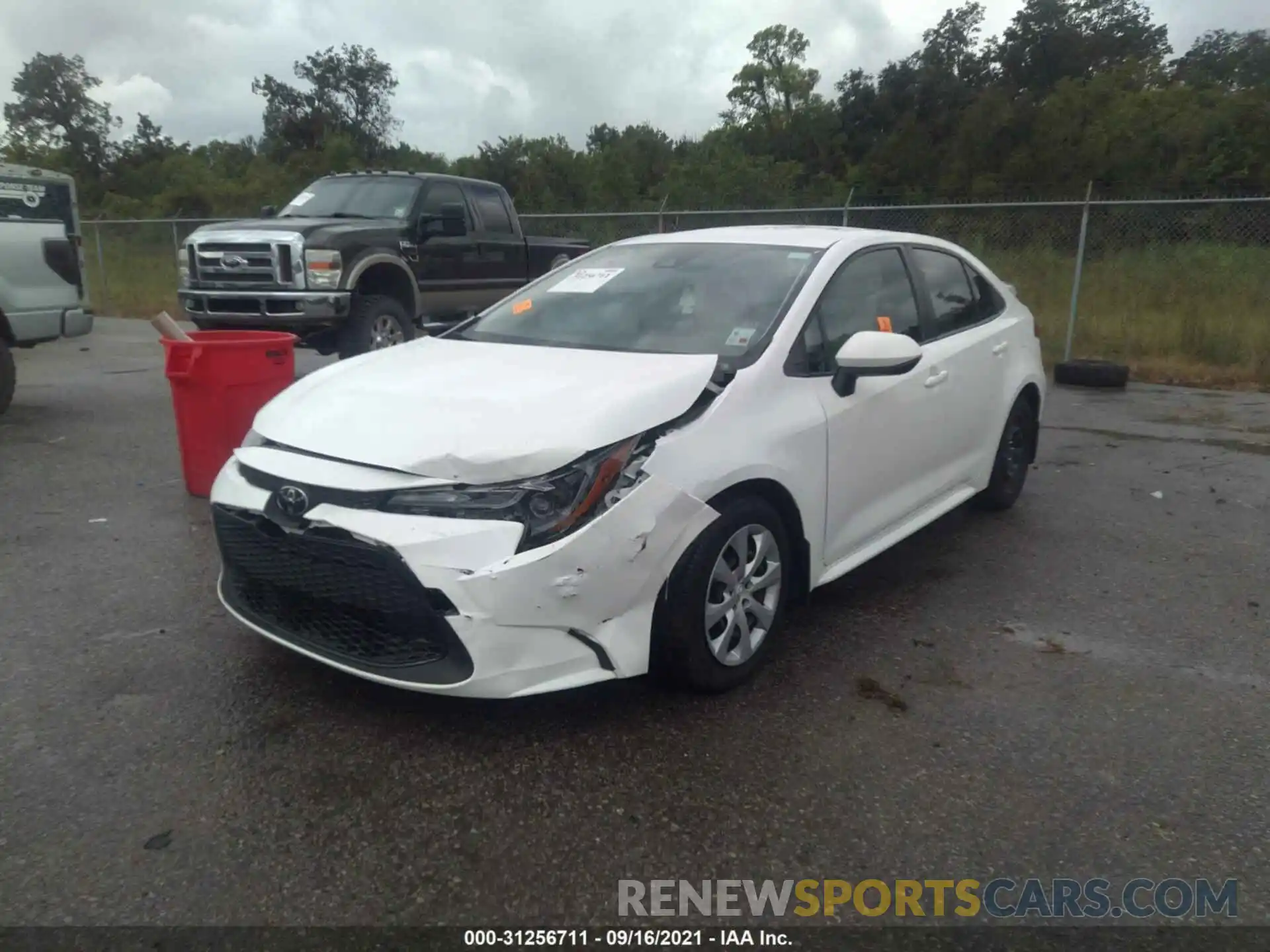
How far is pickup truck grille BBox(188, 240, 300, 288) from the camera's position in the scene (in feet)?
29.9

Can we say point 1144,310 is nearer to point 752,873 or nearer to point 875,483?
point 875,483

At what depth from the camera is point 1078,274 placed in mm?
11461

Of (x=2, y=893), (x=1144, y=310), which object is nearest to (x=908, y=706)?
(x=2, y=893)

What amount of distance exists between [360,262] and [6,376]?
3045 millimetres

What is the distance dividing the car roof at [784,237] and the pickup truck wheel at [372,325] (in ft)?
16.4

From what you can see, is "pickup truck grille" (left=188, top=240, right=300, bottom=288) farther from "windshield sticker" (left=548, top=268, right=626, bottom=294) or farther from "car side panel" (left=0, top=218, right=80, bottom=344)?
"windshield sticker" (left=548, top=268, right=626, bottom=294)

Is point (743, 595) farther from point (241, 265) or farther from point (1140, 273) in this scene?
point (1140, 273)

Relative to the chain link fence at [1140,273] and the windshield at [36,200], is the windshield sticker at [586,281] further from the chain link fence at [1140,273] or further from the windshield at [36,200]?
the chain link fence at [1140,273]

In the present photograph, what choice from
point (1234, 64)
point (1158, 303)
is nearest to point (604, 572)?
point (1158, 303)

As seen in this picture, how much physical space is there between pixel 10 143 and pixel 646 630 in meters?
40.1

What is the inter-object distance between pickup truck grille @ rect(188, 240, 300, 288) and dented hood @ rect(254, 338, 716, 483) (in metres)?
5.62

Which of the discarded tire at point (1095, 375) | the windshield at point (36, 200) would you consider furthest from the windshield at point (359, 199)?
the discarded tire at point (1095, 375)

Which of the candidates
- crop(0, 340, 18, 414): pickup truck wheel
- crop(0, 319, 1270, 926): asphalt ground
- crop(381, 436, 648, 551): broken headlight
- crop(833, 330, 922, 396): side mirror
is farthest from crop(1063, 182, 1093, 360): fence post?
crop(0, 340, 18, 414): pickup truck wheel

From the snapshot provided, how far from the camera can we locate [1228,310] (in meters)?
11.9
